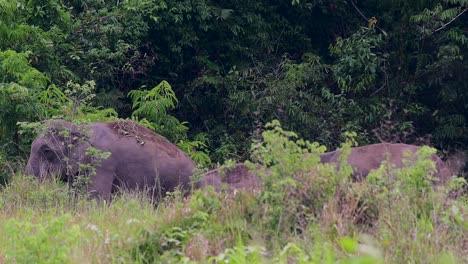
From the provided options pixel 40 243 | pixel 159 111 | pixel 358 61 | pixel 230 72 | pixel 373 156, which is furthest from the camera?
pixel 230 72

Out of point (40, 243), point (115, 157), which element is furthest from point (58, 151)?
point (40, 243)

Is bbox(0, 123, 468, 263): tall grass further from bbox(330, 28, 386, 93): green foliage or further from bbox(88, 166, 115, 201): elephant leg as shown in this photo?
bbox(330, 28, 386, 93): green foliage

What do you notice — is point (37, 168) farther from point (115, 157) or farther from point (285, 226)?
point (285, 226)

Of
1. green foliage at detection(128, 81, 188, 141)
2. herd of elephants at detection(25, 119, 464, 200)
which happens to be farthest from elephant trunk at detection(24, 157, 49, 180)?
green foliage at detection(128, 81, 188, 141)

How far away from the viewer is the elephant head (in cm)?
1115

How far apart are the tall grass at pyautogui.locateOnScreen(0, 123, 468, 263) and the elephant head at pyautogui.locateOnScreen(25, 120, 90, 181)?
369 centimetres

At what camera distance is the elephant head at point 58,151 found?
439 inches

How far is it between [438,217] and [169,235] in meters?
1.91

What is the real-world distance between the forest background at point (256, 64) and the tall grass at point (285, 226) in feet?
24.7

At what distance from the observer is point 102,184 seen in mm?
11172

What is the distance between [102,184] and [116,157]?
46 centimetres

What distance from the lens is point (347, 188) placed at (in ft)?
23.0

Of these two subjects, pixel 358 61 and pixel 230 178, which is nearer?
pixel 230 178

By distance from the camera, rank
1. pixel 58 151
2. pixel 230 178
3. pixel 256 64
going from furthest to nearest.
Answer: pixel 256 64 < pixel 58 151 < pixel 230 178
